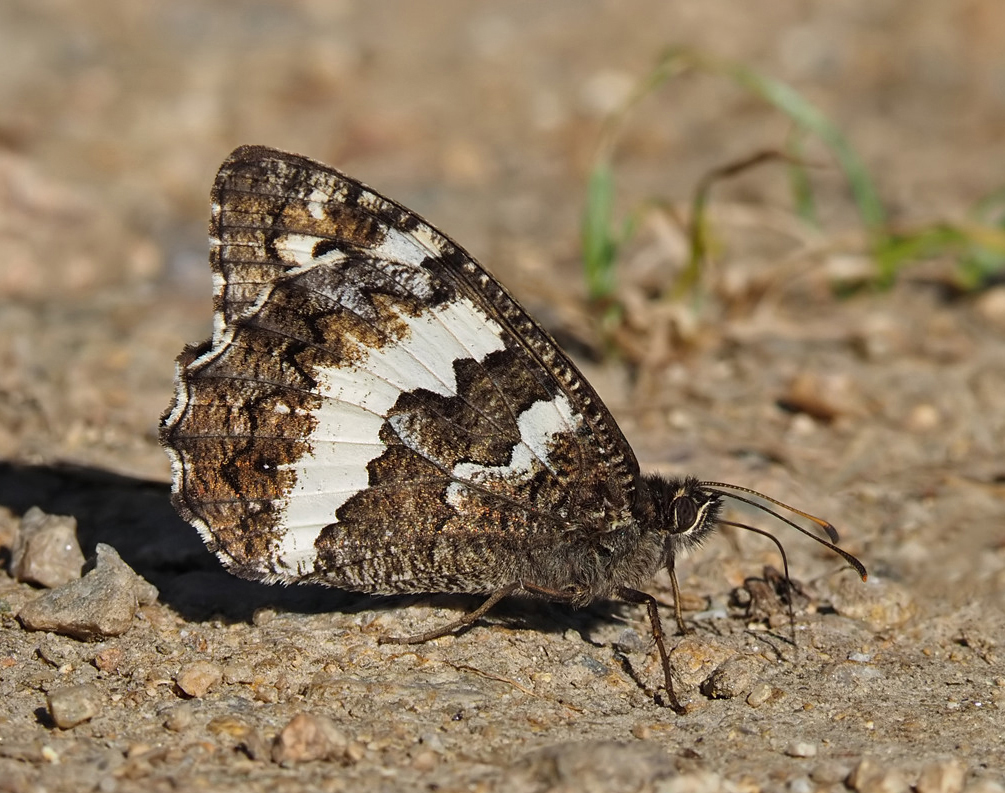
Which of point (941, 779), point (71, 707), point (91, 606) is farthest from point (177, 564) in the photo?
point (941, 779)

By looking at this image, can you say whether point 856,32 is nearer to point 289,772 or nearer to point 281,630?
point 281,630

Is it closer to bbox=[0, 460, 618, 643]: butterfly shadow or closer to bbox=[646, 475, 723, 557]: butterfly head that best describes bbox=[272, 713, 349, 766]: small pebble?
bbox=[0, 460, 618, 643]: butterfly shadow

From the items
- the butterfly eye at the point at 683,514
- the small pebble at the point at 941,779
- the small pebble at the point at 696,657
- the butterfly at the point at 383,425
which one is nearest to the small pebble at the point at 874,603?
the butterfly at the point at 383,425

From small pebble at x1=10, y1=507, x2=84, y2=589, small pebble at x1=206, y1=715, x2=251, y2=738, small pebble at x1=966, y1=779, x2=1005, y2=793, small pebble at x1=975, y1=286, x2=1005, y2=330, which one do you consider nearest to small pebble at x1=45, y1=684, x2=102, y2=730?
small pebble at x1=206, y1=715, x2=251, y2=738

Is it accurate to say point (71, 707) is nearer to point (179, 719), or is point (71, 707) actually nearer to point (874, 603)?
point (179, 719)

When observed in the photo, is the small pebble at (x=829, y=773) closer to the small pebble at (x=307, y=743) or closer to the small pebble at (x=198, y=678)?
the small pebble at (x=307, y=743)

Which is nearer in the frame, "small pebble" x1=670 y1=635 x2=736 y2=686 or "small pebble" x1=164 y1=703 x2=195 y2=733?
"small pebble" x1=164 y1=703 x2=195 y2=733
